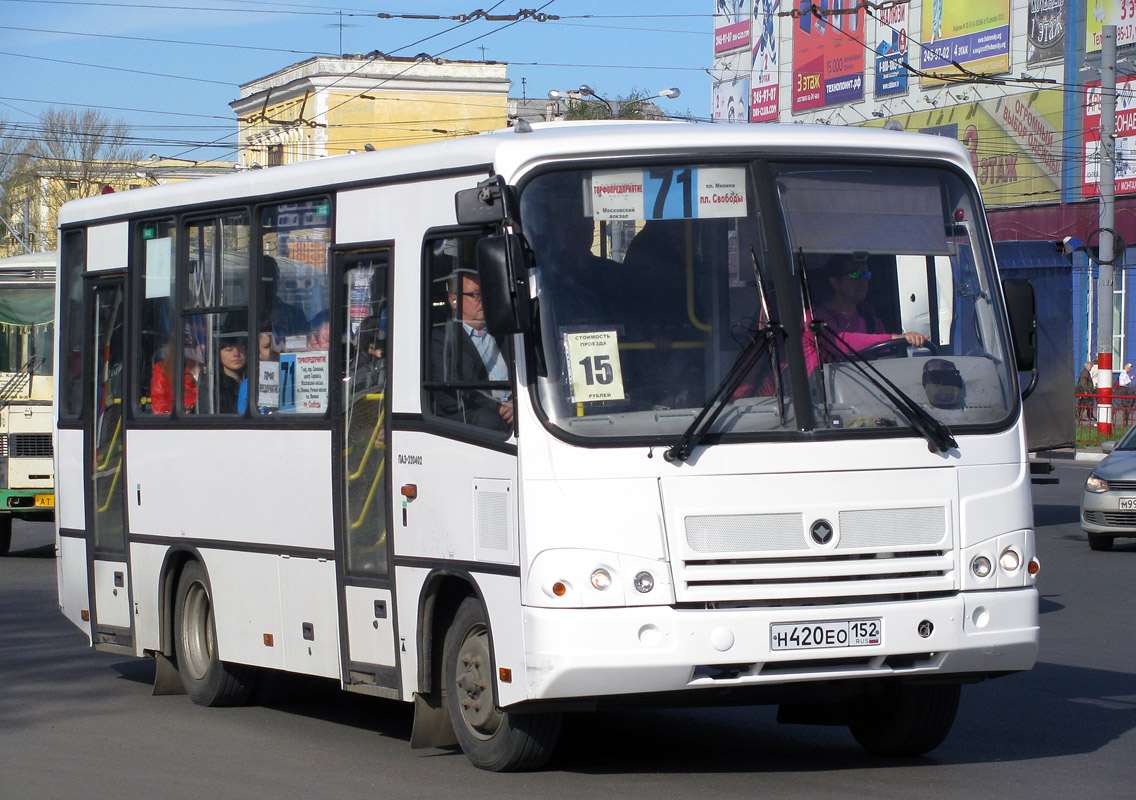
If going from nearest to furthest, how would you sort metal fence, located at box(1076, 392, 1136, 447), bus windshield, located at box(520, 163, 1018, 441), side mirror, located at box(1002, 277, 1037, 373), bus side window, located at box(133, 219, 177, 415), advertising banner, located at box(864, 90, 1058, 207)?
bus windshield, located at box(520, 163, 1018, 441) < side mirror, located at box(1002, 277, 1037, 373) < bus side window, located at box(133, 219, 177, 415) < metal fence, located at box(1076, 392, 1136, 447) < advertising banner, located at box(864, 90, 1058, 207)

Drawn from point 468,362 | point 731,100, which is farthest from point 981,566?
point 731,100

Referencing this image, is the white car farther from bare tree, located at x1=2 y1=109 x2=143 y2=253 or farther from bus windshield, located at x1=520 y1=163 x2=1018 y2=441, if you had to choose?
bare tree, located at x1=2 y1=109 x2=143 y2=253

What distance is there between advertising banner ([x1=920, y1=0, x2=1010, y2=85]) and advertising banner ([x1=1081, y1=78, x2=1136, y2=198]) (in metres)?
4.72

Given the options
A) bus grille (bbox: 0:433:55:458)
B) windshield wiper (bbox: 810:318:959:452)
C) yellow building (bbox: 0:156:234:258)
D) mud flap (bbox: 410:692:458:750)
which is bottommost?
mud flap (bbox: 410:692:458:750)

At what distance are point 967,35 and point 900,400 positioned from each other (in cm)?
4986

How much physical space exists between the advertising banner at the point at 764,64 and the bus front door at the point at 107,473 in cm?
5739

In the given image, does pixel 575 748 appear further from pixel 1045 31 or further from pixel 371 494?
pixel 1045 31

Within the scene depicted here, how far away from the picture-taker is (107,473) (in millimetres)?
11523

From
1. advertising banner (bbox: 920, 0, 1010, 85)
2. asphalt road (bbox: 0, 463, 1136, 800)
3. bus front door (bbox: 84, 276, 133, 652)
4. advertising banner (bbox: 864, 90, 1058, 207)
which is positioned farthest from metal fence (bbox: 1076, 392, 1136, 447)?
bus front door (bbox: 84, 276, 133, 652)

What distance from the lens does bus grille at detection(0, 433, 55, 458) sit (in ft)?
71.2

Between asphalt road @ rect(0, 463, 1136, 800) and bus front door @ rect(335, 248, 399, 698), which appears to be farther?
bus front door @ rect(335, 248, 399, 698)

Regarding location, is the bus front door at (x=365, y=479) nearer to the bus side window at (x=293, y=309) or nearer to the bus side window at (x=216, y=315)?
the bus side window at (x=293, y=309)

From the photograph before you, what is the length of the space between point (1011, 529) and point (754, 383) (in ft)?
4.24

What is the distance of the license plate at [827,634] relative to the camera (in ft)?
23.7
